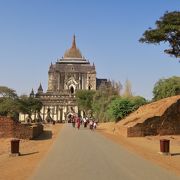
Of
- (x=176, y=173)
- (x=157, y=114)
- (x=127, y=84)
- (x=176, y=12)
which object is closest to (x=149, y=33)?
(x=176, y=12)

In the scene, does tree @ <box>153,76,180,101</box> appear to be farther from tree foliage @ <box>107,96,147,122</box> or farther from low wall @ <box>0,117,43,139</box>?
low wall @ <box>0,117,43,139</box>

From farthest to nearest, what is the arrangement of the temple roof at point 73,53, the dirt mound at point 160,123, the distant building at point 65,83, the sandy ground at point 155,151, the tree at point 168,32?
the temple roof at point 73,53, the distant building at point 65,83, the dirt mound at point 160,123, the tree at point 168,32, the sandy ground at point 155,151

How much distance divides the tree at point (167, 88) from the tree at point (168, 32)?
93.3ft

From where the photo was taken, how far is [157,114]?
35562 mm

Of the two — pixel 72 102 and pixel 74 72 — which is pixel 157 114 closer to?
pixel 72 102

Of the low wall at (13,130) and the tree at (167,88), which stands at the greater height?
the tree at (167,88)

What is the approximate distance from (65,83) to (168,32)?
10206cm

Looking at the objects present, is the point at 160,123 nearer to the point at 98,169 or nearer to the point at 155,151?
the point at 155,151

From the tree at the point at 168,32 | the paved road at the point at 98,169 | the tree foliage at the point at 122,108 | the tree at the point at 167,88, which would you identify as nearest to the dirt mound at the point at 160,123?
the tree at the point at 168,32

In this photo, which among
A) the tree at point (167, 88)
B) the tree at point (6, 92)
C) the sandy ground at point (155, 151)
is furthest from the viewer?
the tree at point (6, 92)

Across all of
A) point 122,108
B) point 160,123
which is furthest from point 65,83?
point 160,123

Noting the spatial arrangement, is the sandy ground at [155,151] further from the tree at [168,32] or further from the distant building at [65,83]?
the distant building at [65,83]

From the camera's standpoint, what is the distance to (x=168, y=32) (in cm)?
3014

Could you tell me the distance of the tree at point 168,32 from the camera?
29344 millimetres
